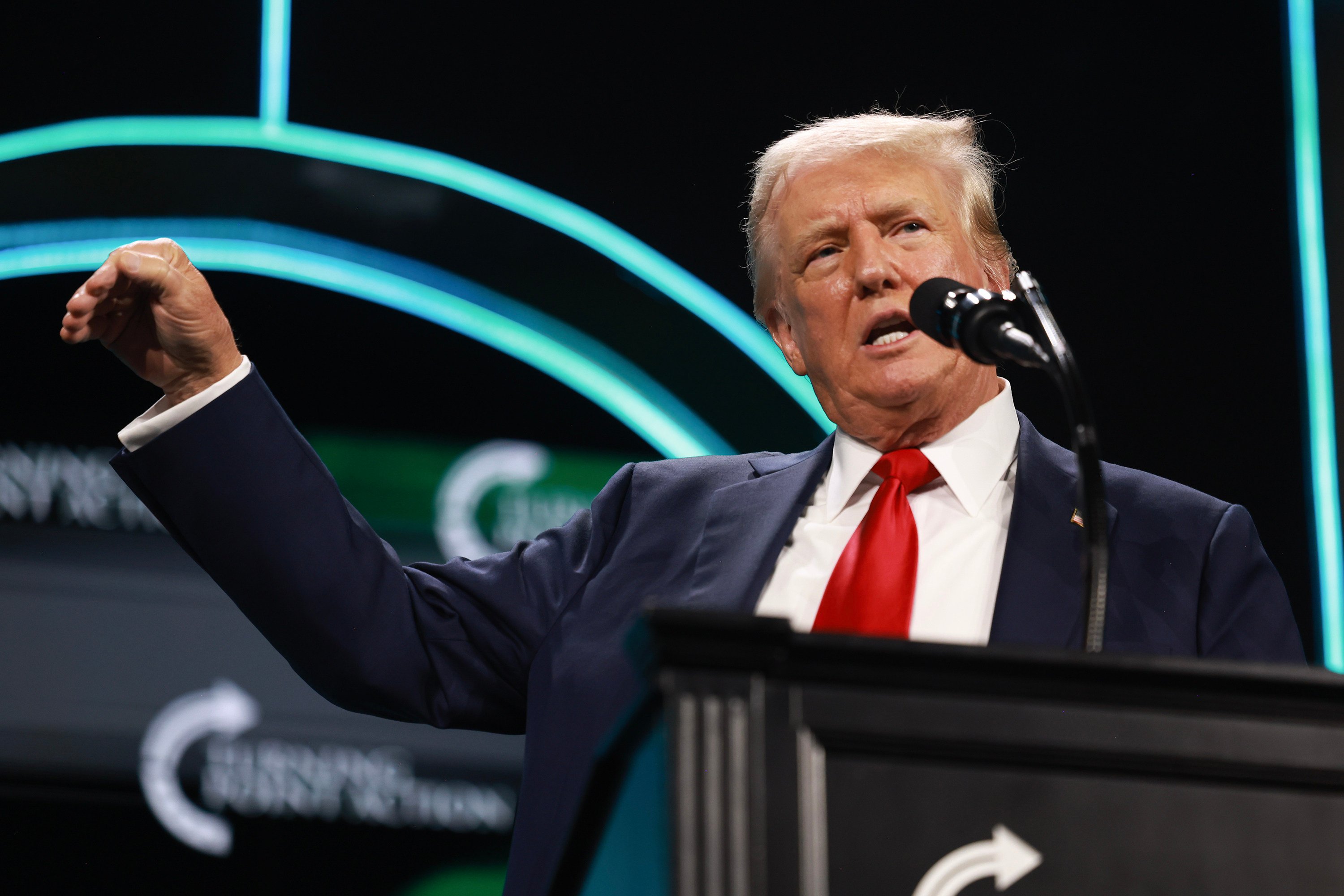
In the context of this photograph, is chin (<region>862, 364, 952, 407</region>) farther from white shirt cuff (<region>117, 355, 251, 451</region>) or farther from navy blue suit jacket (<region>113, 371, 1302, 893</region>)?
white shirt cuff (<region>117, 355, 251, 451</region>)

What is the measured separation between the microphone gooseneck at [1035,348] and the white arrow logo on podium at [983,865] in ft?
1.00

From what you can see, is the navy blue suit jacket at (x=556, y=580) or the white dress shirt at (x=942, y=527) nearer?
the navy blue suit jacket at (x=556, y=580)

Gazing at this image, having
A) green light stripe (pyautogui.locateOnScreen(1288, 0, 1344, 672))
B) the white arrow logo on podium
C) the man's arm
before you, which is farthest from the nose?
green light stripe (pyautogui.locateOnScreen(1288, 0, 1344, 672))

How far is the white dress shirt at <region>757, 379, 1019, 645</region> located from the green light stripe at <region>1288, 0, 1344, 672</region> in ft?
4.23

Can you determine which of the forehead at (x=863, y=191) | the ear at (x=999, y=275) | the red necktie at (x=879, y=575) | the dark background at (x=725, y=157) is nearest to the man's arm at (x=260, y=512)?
the red necktie at (x=879, y=575)

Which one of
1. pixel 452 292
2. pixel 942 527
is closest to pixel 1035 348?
pixel 942 527

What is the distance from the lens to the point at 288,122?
2.62 meters

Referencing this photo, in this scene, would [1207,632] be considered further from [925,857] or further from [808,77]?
[808,77]

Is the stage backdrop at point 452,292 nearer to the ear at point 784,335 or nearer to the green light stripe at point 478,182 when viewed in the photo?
the green light stripe at point 478,182

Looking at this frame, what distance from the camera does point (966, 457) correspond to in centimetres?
160

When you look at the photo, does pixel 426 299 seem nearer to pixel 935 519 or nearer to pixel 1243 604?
pixel 935 519

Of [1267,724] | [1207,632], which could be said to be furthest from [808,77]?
[1267,724]

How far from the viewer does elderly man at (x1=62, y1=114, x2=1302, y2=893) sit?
4.34ft

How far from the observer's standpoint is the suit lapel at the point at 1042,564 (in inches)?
52.2
